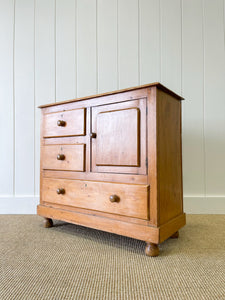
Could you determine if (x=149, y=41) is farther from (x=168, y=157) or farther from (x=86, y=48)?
(x=168, y=157)

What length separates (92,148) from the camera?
1132mm

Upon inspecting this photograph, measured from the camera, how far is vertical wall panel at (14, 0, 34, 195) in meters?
1.75

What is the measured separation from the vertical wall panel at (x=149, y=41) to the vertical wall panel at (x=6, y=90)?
1.18m

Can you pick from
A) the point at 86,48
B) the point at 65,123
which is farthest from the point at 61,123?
the point at 86,48

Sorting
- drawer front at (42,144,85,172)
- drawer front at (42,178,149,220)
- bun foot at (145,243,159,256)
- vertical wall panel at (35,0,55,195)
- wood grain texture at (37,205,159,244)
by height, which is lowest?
bun foot at (145,243,159,256)

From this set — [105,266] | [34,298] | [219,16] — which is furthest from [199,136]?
[34,298]

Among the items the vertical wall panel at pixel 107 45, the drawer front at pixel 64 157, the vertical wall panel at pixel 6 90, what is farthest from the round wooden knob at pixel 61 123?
the vertical wall panel at pixel 6 90

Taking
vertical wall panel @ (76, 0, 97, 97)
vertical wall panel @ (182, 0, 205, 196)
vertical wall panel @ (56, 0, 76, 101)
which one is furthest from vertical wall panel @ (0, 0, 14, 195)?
vertical wall panel @ (182, 0, 205, 196)

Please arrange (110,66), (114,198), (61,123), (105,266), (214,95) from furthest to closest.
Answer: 1. (110,66)
2. (214,95)
3. (61,123)
4. (114,198)
5. (105,266)

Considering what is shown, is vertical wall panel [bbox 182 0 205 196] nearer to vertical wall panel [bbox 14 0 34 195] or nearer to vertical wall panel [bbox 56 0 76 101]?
vertical wall panel [bbox 56 0 76 101]

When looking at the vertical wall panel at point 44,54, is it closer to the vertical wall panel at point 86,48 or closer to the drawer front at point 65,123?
the vertical wall panel at point 86,48

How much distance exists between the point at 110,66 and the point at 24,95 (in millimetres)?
822

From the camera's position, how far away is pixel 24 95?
1.78 m

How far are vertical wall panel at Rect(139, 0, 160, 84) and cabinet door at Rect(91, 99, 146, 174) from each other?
77cm
